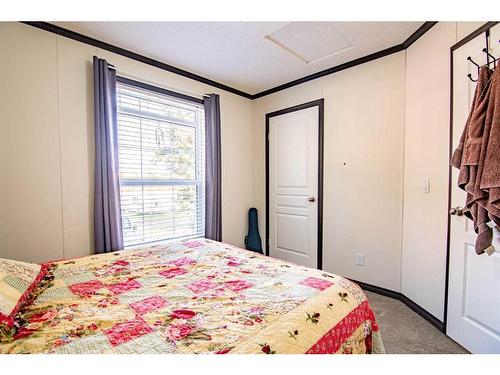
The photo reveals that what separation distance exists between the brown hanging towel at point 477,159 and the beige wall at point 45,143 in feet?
9.12

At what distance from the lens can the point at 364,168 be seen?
2588 mm

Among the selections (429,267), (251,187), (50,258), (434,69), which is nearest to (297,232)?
(251,187)

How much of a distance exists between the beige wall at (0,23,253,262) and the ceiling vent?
1.55 metres

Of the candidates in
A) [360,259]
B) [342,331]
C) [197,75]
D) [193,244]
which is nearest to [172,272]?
[193,244]

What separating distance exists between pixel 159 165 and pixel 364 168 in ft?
7.24

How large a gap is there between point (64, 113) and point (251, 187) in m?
2.36

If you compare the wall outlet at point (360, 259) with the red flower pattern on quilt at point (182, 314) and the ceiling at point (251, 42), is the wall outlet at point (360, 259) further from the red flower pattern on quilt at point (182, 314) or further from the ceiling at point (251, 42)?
the red flower pattern on quilt at point (182, 314)

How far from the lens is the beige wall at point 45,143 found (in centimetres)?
181

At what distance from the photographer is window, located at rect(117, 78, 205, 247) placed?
244 cm

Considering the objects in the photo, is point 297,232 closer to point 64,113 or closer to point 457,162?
point 457,162

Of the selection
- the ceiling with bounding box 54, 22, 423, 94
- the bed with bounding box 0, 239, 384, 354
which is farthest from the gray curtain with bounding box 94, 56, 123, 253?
the bed with bounding box 0, 239, 384, 354

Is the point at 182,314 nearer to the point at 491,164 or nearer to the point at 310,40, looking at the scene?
the point at 491,164

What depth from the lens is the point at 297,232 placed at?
321 centimetres
